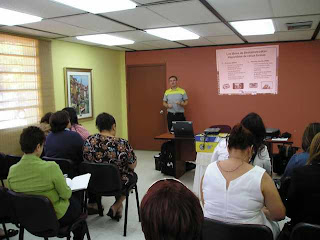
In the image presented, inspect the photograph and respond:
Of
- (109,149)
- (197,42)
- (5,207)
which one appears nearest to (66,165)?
(109,149)

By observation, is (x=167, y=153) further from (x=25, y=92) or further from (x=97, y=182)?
(x=25, y=92)

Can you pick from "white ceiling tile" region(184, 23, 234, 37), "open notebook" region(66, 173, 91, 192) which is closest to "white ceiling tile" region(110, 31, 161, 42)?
"white ceiling tile" region(184, 23, 234, 37)

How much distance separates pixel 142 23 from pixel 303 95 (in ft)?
12.0

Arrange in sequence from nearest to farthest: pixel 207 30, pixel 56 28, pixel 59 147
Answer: pixel 59 147 → pixel 56 28 → pixel 207 30

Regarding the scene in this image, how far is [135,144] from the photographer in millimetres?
7195

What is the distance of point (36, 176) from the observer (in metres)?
2.18

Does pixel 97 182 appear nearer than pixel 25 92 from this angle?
Yes

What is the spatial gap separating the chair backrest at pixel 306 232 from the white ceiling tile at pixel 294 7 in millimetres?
2198

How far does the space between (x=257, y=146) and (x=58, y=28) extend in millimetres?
3087

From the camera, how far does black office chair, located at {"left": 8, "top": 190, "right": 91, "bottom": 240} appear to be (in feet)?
6.82

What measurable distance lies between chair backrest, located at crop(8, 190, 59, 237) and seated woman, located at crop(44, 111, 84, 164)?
99 cm

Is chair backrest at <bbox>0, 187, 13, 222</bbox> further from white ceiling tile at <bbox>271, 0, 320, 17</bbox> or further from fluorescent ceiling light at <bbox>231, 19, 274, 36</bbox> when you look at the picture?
fluorescent ceiling light at <bbox>231, 19, 274, 36</bbox>

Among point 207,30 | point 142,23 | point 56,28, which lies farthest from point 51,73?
point 207,30

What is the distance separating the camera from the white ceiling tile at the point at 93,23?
3.49 metres
